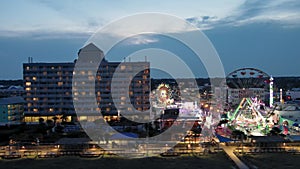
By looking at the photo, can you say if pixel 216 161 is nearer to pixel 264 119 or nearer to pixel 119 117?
pixel 264 119

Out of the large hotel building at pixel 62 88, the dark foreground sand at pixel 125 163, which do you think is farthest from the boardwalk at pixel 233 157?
the large hotel building at pixel 62 88

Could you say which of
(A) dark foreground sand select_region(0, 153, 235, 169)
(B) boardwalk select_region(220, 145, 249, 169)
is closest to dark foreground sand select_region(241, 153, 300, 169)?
(B) boardwalk select_region(220, 145, 249, 169)

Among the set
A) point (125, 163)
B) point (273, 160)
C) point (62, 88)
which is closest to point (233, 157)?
point (273, 160)

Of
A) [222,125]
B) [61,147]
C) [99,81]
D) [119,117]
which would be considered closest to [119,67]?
[99,81]

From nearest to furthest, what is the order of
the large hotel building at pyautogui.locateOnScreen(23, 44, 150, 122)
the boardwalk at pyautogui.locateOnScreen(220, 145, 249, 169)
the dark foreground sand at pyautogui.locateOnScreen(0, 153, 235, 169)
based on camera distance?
the boardwalk at pyautogui.locateOnScreen(220, 145, 249, 169) < the dark foreground sand at pyautogui.locateOnScreen(0, 153, 235, 169) < the large hotel building at pyautogui.locateOnScreen(23, 44, 150, 122)

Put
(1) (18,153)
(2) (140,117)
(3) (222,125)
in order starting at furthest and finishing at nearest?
(2) (140,117), (3) (222,125), (1) (18,153)

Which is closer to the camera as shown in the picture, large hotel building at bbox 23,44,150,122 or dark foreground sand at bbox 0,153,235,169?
dark foreground sand at bbox 0,153,235,169

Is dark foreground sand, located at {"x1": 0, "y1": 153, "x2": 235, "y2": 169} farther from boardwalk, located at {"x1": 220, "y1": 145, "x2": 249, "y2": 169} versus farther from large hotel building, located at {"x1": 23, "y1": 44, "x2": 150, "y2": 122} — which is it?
large hotel building, located at {"x1": 23, "y1": 44, "x2": 150, "y2": 122}
